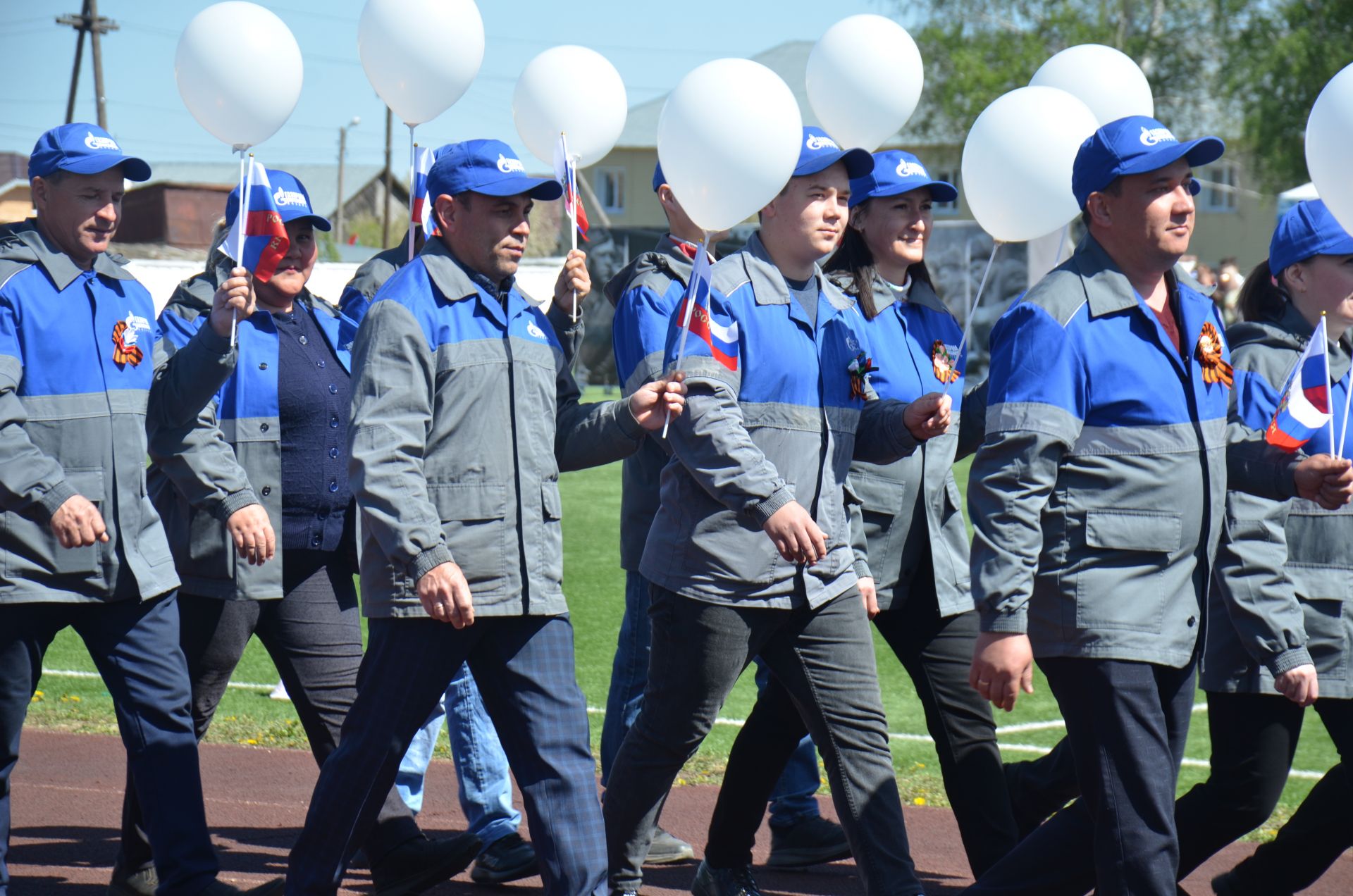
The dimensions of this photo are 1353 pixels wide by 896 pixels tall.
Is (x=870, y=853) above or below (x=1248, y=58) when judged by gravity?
below

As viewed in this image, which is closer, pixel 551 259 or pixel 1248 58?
pixel 551 259

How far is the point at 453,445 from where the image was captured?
4000 mm

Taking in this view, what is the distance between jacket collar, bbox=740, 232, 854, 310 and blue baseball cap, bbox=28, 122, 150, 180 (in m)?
1.72

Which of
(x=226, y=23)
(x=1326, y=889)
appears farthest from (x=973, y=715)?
(x=226, y=23)

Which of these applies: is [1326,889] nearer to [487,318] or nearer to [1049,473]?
[1049,473]

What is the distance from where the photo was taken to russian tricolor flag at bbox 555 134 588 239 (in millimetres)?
5309

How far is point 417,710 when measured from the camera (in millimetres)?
4020

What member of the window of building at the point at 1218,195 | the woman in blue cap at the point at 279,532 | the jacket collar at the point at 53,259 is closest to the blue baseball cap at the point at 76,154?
the jacket collar at the point at 53,259

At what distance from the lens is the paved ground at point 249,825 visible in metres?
5.13

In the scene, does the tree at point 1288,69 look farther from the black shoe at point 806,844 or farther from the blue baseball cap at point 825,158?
the blue baseball cap at point 825,158

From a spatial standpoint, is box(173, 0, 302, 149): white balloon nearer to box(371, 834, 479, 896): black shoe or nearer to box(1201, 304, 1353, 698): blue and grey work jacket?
box(371, 834, 479, 896): black shoe

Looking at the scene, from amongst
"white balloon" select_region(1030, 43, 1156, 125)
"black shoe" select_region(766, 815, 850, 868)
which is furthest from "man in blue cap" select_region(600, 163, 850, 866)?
"white balloon" select_region(1030, 43, 1156, 125)

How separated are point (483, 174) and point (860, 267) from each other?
4.73 feet

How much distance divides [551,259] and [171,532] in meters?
28.9
